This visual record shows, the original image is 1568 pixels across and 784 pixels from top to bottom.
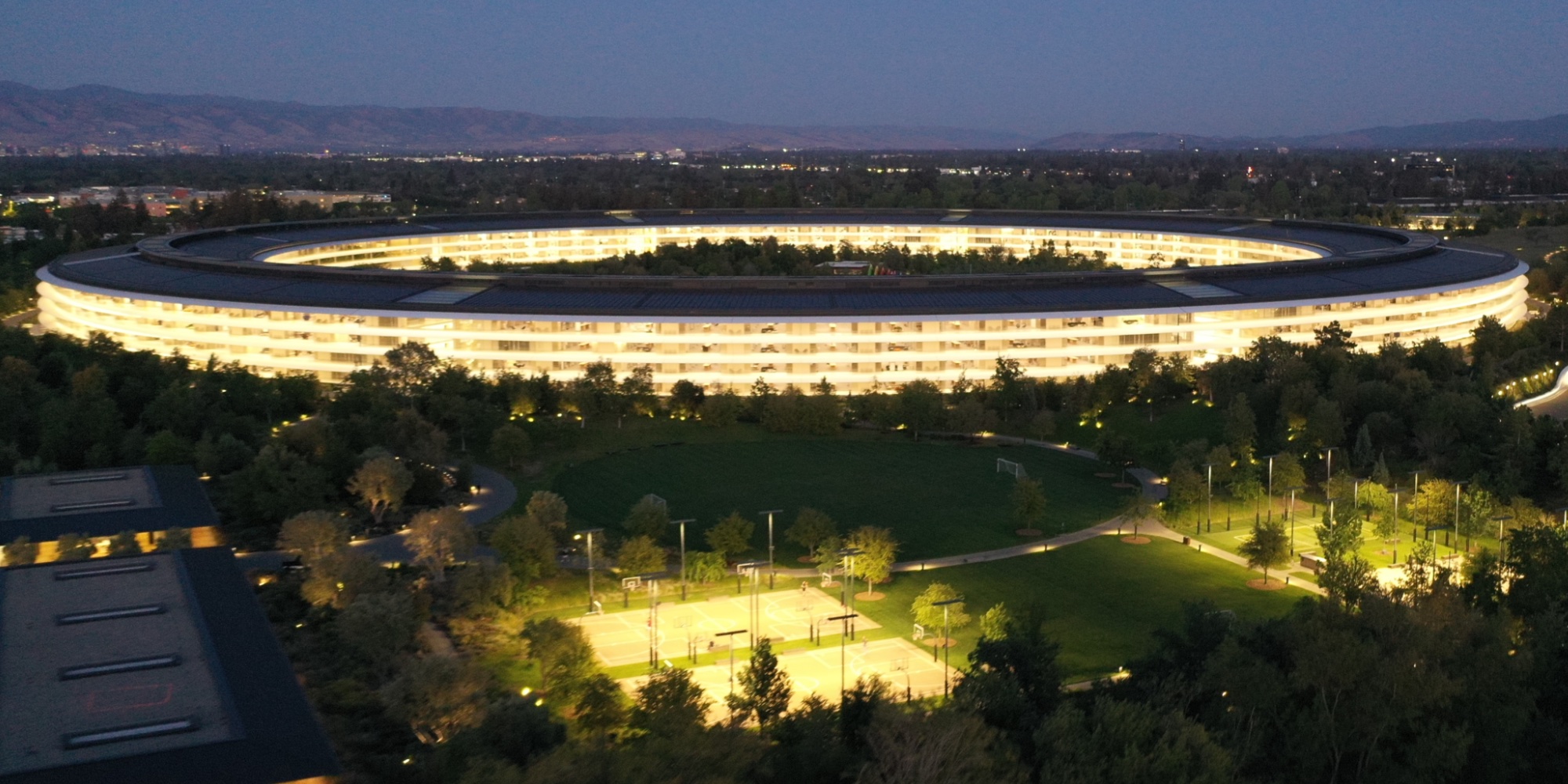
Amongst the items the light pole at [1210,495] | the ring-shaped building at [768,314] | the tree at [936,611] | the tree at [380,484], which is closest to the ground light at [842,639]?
the tree at [936,611]

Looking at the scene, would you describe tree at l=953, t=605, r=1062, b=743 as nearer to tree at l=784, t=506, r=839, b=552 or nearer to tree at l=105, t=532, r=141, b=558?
tree at l=784, t=506, r=839, b=552

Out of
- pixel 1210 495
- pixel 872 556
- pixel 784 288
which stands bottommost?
pixel 1210 495

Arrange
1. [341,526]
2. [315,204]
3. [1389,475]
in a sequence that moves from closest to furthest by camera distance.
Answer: [341,526] < [1389,475] < [315,204]

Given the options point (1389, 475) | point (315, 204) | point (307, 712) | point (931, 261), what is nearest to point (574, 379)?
point (1389, 475)

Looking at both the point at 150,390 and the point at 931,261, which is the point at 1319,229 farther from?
the point at 150,390

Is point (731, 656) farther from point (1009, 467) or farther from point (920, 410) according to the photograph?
point (920, 410)

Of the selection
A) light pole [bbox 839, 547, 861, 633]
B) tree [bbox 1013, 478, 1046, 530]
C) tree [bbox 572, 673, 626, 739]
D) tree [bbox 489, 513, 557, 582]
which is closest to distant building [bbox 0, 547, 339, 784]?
tree [bbox 572, 673, 626, 739]

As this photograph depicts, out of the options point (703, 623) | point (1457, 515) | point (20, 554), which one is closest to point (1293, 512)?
point (1457, 515)
